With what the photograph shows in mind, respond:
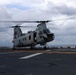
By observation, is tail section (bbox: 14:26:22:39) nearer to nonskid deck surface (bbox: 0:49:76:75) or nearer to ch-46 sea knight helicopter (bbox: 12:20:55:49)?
ch-46 sea knight helicopter (bbox: 12:20:55:49)

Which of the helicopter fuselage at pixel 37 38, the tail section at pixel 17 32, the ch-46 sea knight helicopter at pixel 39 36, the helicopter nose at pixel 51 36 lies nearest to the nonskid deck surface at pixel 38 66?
the helicopter nose at pixel 51 36

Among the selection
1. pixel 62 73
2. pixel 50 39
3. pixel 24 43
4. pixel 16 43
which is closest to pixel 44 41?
pixel 50 39

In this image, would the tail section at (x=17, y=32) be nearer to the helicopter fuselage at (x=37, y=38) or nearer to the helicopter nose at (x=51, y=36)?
the helicopter fuselage at (x=37, y=38)

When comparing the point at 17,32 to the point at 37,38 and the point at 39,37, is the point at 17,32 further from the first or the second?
the point at 39,37

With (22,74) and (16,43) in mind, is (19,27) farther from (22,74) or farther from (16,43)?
(22,74)

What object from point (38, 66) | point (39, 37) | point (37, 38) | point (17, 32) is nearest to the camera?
point (38, 66)

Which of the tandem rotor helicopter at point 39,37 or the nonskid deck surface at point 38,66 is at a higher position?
the tandem rotor helicopter at point 39,37

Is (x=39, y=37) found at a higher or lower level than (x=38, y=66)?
higher

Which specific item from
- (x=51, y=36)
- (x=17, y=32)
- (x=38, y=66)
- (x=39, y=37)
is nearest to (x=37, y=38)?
(x=39, y=37)

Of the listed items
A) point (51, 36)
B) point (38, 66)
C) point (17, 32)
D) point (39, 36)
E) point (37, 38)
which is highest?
point (17, 32)

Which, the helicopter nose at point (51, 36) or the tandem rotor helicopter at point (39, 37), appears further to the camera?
the tandem rotor helicopter at point (39, 37)

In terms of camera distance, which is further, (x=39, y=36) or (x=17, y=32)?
(x=17, y=32)

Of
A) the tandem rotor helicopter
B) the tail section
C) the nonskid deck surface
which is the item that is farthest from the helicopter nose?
the nonskid deck surface

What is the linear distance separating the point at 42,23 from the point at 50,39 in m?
5.68
